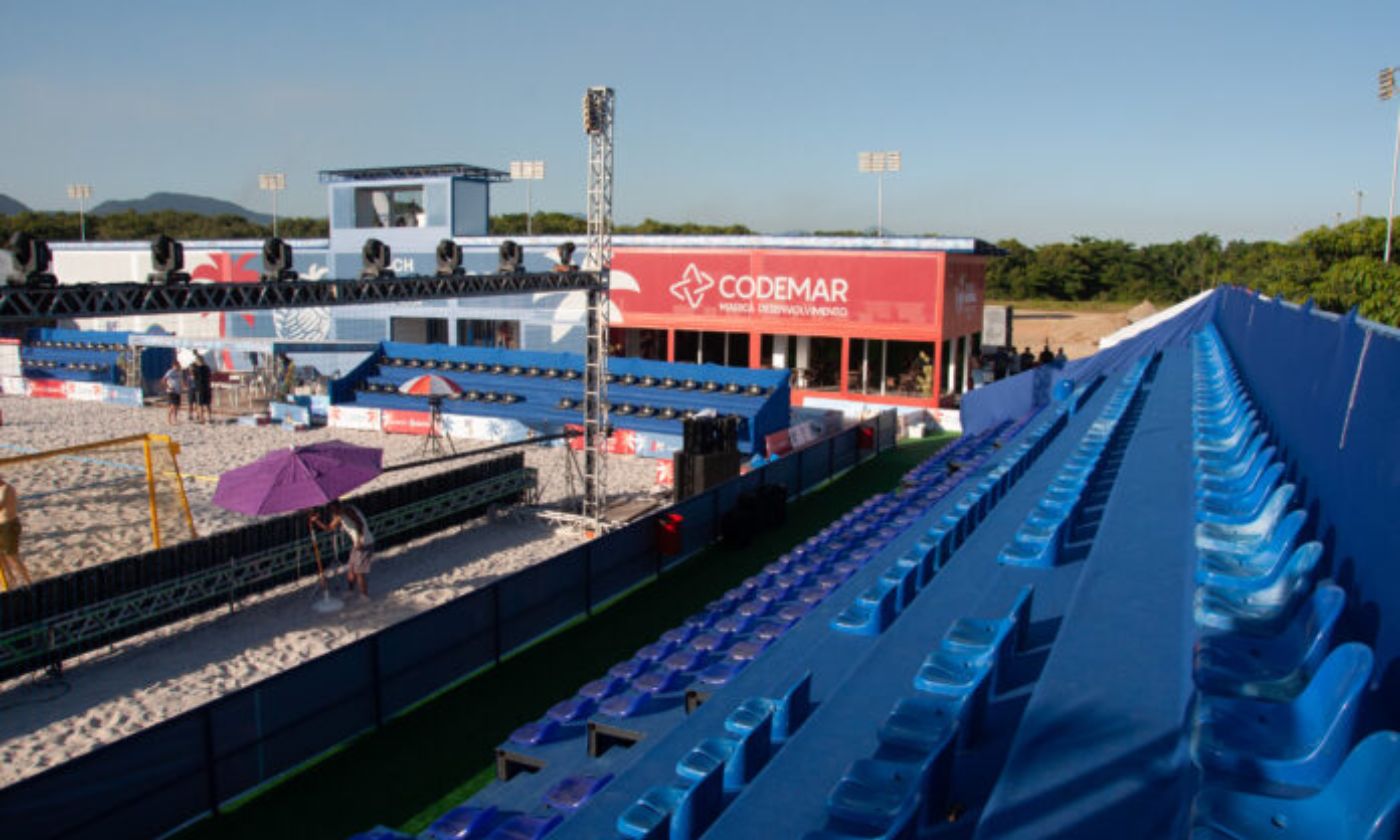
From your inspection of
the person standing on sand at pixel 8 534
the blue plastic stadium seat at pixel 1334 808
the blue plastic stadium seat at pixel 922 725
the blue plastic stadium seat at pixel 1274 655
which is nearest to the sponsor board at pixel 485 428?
the person standing on sand at pixel 8 534

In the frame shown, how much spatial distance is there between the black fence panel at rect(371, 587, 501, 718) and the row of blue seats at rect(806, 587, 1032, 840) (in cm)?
688

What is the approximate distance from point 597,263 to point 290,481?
6487 millimetres

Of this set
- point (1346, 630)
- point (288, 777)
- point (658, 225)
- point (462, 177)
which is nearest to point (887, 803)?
point (1346, 630)

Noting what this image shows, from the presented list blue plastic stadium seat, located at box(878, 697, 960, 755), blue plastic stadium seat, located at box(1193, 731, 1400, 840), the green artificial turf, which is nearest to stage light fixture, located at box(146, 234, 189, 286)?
the green artificial turf

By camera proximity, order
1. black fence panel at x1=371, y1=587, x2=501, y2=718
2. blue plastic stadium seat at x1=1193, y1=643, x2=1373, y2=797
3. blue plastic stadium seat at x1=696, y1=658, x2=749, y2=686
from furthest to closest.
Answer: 1. black fence panel at x1=371, y1=587, x2=501, y2=718
2. blue plastic stadium seat at x1=696, y1=658, x2=749, y2=686
3. blue plastic stadium seat at x1=1193, y1=643, x2=1373, y2=797

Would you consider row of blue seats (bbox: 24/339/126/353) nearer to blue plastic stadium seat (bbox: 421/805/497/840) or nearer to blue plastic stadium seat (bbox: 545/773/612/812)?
blue plastic stadium seat (bbox: 421/805/497/840)

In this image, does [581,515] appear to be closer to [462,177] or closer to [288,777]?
[288,777]

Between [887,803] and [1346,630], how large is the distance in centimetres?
178

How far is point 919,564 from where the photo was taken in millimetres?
6859

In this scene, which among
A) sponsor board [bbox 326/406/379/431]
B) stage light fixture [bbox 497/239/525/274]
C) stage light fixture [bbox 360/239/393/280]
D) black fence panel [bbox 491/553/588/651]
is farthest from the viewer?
sponsor board [bbox 326/406/379/431]

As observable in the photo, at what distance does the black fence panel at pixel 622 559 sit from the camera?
13.3 meters

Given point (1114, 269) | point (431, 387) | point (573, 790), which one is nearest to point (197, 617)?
point (573, 790)

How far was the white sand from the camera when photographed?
34.1 ft

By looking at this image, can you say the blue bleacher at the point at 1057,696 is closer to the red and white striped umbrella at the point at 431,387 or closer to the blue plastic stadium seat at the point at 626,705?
the blue plastic stadium seat at the point at 626,705
